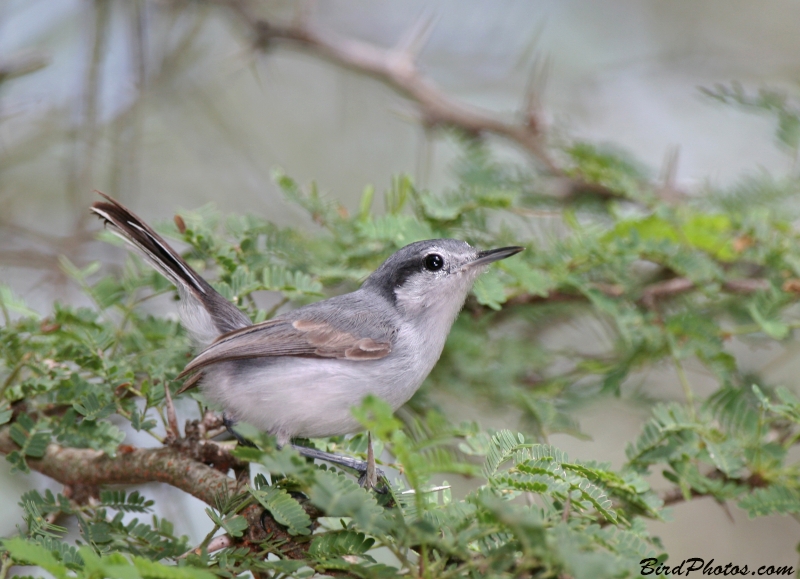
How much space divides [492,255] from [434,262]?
217 millimetres

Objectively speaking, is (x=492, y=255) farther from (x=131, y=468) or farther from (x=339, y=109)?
(x=339, y=109)

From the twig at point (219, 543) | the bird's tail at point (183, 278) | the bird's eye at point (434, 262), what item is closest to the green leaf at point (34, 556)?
the twig at point (219, 543)

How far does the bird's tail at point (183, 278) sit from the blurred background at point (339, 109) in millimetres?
1363

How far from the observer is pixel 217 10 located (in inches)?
214

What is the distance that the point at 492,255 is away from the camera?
263 centimetres

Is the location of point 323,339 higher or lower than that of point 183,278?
lower

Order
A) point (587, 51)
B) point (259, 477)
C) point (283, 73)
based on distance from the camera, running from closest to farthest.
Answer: point (259, 477)
point (587, 51)
point (283, 73)

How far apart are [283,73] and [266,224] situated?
4.61 meters

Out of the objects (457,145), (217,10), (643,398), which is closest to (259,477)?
(643,398)

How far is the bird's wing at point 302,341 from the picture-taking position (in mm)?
2381

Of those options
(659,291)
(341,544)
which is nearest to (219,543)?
(341,544)

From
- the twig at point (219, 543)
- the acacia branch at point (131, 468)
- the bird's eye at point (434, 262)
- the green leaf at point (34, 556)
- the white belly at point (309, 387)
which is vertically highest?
the green leaf at point (34, 556)

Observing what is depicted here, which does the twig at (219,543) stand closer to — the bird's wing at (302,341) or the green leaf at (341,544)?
the green leaf at (341,544)

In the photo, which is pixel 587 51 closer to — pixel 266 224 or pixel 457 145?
pixel 457 145
